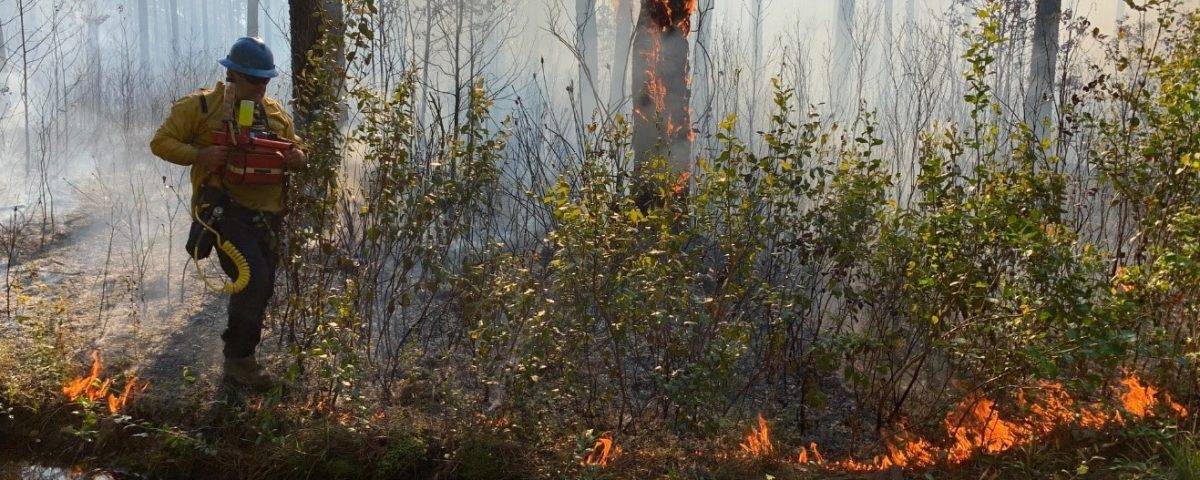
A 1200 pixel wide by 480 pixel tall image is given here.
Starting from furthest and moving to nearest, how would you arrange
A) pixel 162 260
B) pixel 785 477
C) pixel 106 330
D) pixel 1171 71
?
1. pixel 162 260
2. pixel 106 330
3. pixel 1171 71
4. pixel 785 477

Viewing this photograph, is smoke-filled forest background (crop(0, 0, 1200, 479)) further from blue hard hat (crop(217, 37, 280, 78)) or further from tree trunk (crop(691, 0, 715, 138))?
tree trunk (crop(691, 0, 715, 138))

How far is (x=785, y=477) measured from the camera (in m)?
3.23

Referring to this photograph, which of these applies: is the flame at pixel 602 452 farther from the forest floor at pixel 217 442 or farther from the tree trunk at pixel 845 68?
the tree trunk at pixel 845 68

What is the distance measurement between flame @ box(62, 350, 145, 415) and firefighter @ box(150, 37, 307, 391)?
0.44 metres

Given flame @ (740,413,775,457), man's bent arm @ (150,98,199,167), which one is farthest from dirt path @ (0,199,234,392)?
flame @ (740,413,775,457)

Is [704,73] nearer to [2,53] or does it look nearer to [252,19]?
[252,19]

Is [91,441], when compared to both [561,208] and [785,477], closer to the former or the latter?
[561,208]

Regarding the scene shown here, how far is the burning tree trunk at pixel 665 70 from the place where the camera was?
224 inches

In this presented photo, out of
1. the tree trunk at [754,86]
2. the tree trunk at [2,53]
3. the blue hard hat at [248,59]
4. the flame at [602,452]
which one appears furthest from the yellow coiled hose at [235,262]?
the tree trunk at [2,53]

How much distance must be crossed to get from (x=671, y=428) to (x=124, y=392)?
8.09 ft

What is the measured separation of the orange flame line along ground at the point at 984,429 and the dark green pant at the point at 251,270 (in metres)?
2.17

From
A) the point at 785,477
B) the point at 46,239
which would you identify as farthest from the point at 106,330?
the point at 785,477

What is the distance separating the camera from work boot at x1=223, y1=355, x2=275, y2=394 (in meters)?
3.71

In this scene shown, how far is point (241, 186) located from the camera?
3.58m
